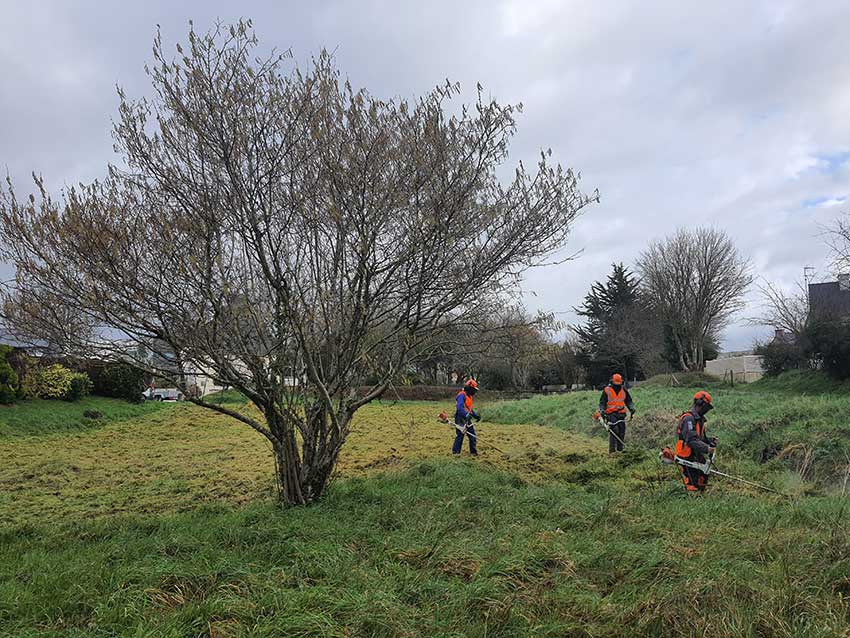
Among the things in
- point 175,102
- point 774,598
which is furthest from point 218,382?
point 774,598

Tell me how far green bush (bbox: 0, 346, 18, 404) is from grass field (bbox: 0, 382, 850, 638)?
984 centimetres

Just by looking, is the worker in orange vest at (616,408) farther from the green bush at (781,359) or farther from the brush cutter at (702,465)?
the green bush at (781,359)

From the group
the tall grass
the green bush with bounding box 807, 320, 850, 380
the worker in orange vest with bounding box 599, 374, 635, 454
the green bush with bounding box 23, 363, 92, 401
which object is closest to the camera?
the tall grass

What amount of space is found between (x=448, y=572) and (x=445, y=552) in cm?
30

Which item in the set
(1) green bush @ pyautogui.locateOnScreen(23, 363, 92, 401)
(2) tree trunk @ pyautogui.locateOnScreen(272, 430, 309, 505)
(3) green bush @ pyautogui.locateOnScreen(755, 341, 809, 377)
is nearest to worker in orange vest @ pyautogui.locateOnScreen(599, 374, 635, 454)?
(2) tree trunk @ pyautogui.locateOnScreen(272, 430, 309, 505)

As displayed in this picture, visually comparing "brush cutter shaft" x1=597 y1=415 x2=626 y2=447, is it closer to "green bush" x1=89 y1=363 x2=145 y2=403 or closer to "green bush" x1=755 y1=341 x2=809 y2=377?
"green bush" x1=755 y1=341 x2=809 y2=377

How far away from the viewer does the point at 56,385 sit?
65.5ft

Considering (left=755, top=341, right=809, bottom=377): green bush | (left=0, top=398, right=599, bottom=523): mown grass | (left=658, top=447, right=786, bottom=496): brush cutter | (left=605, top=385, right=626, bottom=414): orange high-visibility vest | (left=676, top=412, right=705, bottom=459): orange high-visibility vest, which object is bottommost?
(left=0, top=398, right=599, bottom=523): mown grass

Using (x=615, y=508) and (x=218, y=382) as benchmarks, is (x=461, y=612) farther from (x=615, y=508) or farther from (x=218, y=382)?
(x=218, y=382)

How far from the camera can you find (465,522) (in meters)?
5.72

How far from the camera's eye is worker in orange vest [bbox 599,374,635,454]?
1108 centimetres

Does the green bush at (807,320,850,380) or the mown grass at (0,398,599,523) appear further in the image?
the green bush at (807,320,850,380)

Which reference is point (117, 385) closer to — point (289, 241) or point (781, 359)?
point (289, 241)

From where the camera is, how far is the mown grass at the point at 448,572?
11.2 ft
